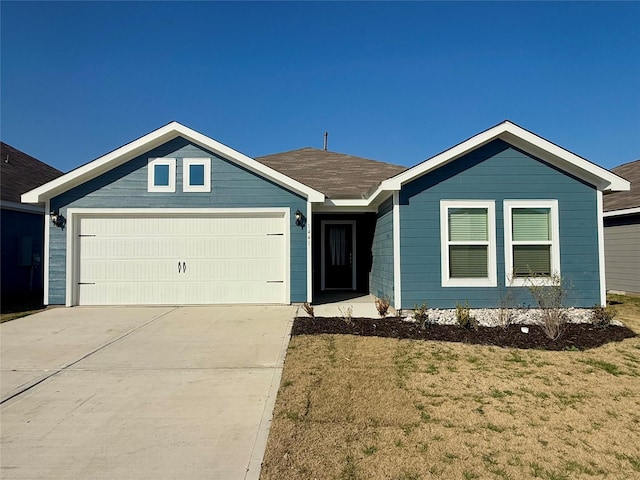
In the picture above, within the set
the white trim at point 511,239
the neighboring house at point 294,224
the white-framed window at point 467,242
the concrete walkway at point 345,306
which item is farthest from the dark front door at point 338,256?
the white trim at point 511,239

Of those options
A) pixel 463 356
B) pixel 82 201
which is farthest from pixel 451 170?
pixel 82 201

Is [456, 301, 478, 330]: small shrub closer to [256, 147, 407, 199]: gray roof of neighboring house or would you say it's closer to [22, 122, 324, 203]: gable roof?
[256, 147, 407, 199]: gray roof of neighboring house

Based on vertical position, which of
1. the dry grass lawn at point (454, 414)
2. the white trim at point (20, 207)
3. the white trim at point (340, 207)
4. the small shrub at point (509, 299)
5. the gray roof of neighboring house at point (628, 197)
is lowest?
the dry grass lawn at point (454, 414)

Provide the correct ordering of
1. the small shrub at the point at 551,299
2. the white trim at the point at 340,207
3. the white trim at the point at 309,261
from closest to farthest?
the small shrub at the point at 551,299, the white trim at the point at 309,261, the white trim at the point at 340,207

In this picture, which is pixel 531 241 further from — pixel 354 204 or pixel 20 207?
pixel 20 207

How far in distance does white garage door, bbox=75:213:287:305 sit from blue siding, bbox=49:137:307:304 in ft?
1.07

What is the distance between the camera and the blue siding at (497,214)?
318 inches

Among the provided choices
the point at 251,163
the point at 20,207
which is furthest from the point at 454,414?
the point at 20,207

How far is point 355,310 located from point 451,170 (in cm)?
357

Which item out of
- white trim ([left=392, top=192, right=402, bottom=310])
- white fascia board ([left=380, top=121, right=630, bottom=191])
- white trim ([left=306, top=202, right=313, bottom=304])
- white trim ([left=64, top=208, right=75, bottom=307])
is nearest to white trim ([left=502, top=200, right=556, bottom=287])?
white fascia board ([left=380, top=121, right=630, bottom=191])

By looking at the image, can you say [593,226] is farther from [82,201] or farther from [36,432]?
[82,201]

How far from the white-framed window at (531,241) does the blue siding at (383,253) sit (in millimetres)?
2305

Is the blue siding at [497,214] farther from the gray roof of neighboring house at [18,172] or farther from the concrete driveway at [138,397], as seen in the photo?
the gray roof of neighboring house at [18,172]

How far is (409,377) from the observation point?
15.6 feet
